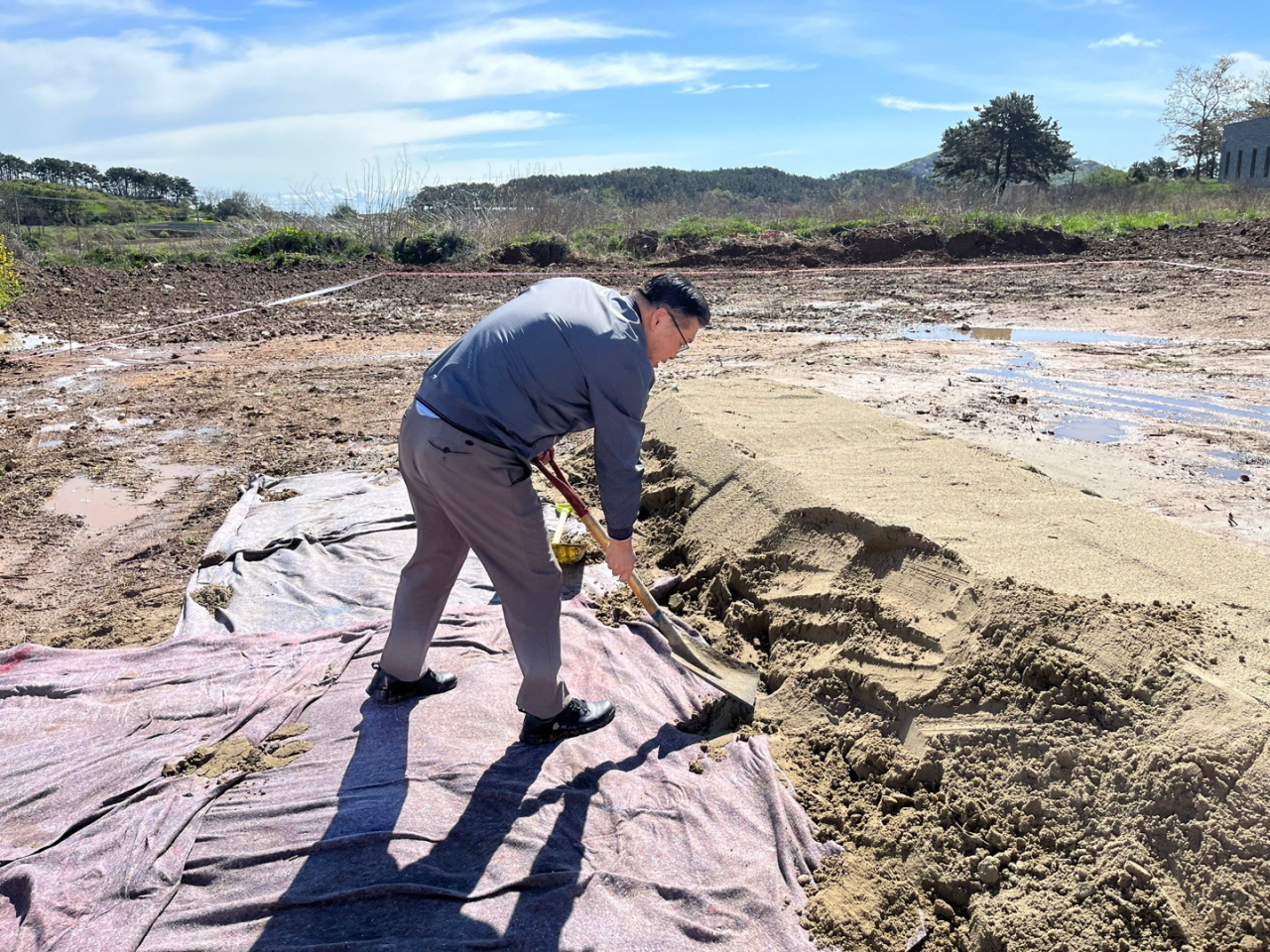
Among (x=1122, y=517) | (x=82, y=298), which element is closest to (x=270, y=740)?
(x=1122, y=517)

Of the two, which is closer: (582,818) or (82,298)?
(582,818)

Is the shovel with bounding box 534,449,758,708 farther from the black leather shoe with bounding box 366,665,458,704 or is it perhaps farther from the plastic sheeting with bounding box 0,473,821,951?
the black leather shoe with bounding box 366,665,458,704

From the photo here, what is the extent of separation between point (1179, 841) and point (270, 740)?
2.69 m

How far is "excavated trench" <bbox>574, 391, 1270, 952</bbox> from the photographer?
2.13 m

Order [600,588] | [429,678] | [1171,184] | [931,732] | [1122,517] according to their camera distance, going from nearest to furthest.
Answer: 1. [931,732]
2. [429,678]
3. [1122,517]
4. [600,588]
5. [1171,184]

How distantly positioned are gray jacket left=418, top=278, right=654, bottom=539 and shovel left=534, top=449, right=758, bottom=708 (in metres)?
0.52

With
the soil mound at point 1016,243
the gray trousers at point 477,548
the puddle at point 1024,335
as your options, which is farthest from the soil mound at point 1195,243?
the gray trousers at point 477,548

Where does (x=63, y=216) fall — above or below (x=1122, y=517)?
above

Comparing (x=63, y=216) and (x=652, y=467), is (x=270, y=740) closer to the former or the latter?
(x=652, y=467)

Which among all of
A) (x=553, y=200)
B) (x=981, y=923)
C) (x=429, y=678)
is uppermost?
(x=553, y=200)

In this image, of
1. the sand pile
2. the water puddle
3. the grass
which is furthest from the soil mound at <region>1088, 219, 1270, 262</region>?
the water puddle

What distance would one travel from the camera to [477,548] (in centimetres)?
263

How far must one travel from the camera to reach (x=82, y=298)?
15.1 m

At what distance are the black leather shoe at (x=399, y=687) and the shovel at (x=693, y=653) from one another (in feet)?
2.62
